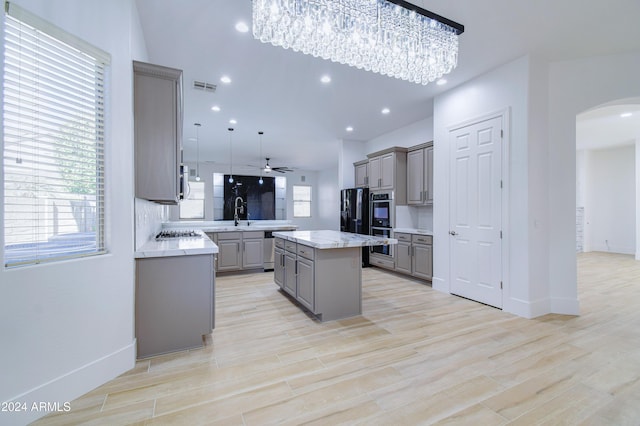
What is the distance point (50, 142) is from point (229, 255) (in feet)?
12.6

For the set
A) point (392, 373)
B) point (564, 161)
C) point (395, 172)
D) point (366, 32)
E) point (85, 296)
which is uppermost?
point (366, 32)

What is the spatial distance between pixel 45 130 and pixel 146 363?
1789mm

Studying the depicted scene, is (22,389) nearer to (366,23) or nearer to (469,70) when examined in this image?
(366,23)

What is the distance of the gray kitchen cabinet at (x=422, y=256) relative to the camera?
444cm

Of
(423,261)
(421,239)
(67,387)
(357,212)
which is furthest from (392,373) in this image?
(357,212)

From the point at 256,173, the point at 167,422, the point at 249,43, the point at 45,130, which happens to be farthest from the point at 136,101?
the point at 256,173

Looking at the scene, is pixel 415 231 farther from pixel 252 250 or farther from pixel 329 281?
pixel 252 250

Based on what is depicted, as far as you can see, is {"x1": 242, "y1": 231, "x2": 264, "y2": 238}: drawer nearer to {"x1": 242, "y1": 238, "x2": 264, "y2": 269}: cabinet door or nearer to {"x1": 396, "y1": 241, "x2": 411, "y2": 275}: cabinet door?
{"x1": 242, "y1": 238, "x2": 264, "y2": 269}: cabinet door

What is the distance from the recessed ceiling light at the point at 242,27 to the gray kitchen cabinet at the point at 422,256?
3.77 metres

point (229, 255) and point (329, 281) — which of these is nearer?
point (329, 281)

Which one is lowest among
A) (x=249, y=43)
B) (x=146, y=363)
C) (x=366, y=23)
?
(x=146, y=363)

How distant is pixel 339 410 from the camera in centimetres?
164

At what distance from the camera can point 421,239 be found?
463 cm

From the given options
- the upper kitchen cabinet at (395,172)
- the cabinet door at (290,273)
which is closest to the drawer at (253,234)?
the cabinet door at (290,273)
